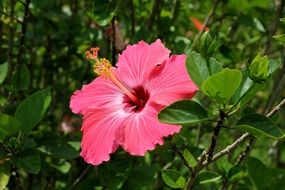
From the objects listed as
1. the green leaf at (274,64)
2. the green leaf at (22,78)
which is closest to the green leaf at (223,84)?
the green leaf at (274,64)

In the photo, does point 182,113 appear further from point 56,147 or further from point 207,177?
point 56,147

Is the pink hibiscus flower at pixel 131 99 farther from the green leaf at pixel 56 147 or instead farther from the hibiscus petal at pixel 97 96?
the green leaf at pixel 56 147

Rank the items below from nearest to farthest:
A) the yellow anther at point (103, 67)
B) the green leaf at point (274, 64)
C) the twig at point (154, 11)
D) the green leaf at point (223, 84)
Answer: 1. the green leaf at point (223, 84)
2. the green leaf at point (274, 64)
3. the yellow anther at point (103, 67)
4. the twig at point (154, 11)

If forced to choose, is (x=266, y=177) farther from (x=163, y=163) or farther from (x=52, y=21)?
(x=52, y=21)

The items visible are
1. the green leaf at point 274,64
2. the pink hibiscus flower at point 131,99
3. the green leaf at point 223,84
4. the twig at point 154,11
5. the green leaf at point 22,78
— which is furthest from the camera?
the twig at point 154,11

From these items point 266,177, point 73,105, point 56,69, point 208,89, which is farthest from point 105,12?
point 56,69
